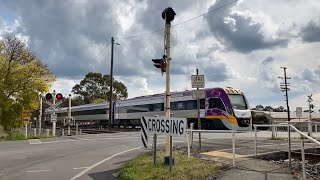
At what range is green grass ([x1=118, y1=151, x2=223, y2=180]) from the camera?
946 centimetres

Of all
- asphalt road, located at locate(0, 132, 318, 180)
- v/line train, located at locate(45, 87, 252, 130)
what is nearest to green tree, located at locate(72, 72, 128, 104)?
v/line train, located at locate(45, 87, 252, 130)

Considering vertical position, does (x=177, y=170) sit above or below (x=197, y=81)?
below

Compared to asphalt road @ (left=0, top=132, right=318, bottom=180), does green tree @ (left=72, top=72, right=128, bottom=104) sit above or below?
above

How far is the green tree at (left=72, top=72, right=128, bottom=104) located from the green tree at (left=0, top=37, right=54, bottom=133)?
6715cm

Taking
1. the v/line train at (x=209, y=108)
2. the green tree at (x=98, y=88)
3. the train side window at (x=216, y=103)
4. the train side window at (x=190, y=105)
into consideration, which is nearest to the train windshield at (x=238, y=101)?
the v/line train at (x=209, y=108)

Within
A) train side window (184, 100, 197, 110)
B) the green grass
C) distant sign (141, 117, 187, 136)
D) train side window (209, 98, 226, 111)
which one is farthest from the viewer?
train side window (184, 100, 197, 110)

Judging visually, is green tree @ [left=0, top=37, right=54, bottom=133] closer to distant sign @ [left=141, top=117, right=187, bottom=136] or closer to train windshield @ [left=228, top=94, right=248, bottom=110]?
train windshield @ [left=228, top=94, right=248, bottom=110]

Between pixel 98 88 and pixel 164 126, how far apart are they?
338 ft

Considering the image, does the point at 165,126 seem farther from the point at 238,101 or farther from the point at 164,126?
the point at 238,101

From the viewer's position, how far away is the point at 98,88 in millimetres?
112312

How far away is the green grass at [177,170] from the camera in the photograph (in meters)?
9.46

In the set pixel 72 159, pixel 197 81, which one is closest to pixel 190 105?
pixel 72 159

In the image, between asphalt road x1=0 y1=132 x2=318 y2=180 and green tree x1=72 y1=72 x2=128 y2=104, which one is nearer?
asphalt road x1=0 y1=132 x2=318 y2=180

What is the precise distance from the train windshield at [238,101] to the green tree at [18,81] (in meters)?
18.5
